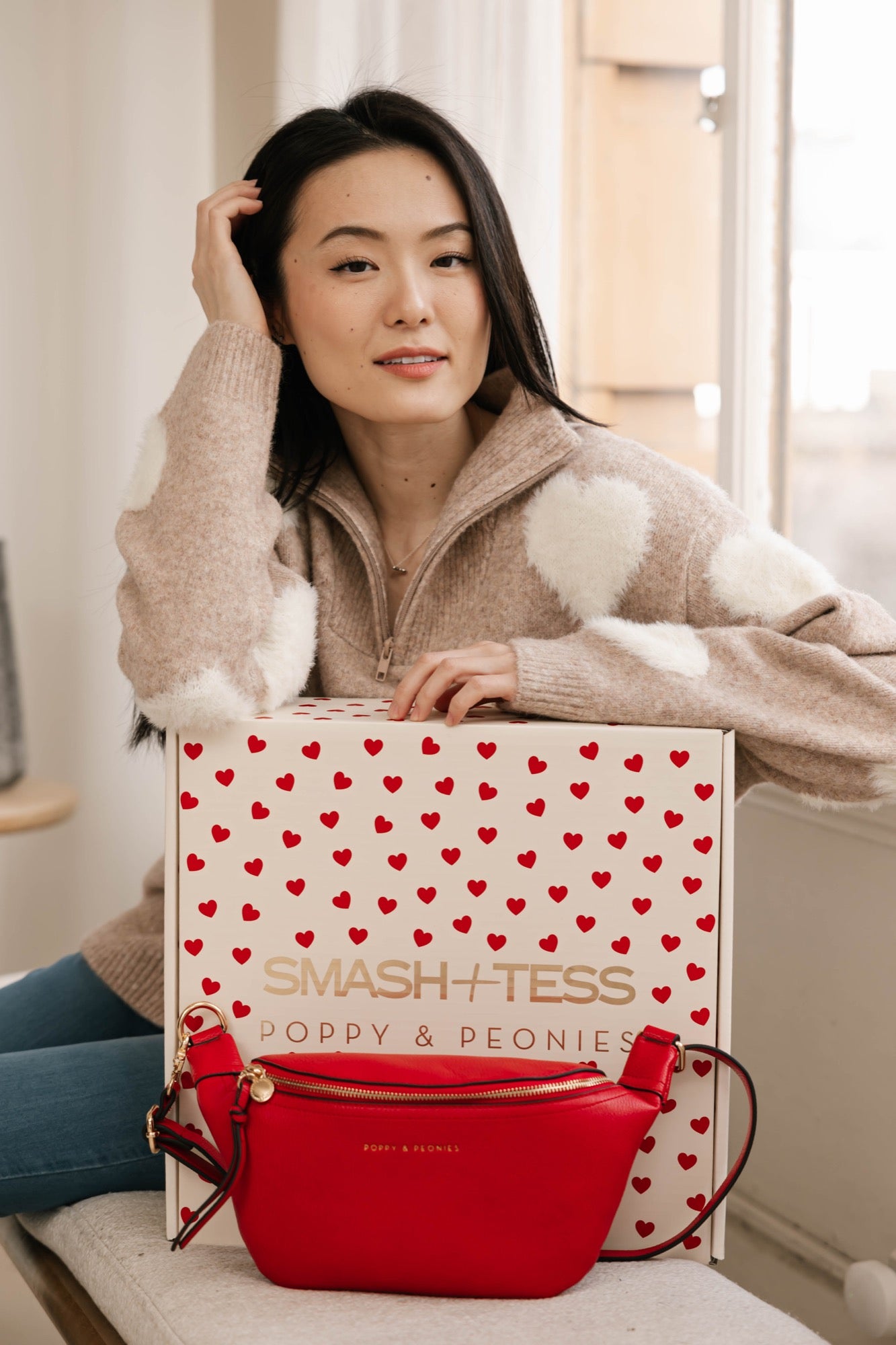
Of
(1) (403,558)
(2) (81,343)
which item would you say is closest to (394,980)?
(1) (403,558)

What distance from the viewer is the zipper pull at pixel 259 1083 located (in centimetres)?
81

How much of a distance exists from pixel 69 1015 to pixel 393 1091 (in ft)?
2.03

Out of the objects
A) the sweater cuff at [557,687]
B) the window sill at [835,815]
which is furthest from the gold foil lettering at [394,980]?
the window sill at [835,815]

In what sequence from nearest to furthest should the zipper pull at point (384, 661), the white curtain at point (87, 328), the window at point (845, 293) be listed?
the zipper pull at point (384, 661), the window at point (845, 293), the white curtain at point (87, 328)

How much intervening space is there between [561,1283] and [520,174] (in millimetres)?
1378

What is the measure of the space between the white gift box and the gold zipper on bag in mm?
70

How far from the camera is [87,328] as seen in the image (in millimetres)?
2268

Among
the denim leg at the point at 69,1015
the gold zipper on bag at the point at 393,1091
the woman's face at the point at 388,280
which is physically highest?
the woman's face at the point at 388,280

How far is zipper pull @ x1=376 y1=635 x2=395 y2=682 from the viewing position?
111 centimetres

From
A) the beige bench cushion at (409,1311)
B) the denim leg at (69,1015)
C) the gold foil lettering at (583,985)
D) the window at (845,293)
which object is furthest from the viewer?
the window at (845,293)

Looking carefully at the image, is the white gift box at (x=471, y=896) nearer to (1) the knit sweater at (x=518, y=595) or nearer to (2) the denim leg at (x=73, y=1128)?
(1) the knit sweater at (x=518, y=595)

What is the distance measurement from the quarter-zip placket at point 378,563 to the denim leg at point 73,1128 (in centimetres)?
41

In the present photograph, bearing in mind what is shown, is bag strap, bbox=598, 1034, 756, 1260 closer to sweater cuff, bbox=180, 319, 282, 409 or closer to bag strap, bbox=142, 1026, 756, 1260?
bag strap, bbox=142, 1026, 756, 1260

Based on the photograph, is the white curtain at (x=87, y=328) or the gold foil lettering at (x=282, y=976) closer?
the gold foil lettering at (x=282, y=976)
